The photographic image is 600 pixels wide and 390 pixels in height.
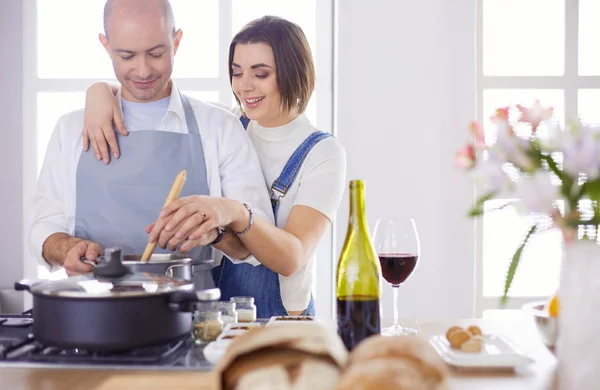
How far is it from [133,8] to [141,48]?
0.37ft

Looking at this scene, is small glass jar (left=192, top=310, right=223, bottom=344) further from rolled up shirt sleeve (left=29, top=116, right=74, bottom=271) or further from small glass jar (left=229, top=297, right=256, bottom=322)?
rolled up shirt sleeve (left=29, top=116, right=74, bottom=271)

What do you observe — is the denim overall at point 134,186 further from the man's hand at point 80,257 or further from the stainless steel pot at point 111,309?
the stainless steel pot at point 111,309

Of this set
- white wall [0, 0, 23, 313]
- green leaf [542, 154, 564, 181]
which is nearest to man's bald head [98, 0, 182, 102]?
green leaf [542, 154, 564, 181]

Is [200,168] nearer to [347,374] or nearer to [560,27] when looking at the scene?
[347,374]

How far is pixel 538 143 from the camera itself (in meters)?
0.86

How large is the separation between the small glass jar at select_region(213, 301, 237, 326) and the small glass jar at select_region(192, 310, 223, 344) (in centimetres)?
7

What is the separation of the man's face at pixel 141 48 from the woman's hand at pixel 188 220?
580 mm

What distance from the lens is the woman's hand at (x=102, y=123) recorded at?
72.3 inches

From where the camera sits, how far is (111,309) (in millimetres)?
981

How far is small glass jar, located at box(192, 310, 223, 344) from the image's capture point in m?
1.16

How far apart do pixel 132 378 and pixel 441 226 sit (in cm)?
274

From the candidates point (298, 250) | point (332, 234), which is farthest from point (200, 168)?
point (332, 234)

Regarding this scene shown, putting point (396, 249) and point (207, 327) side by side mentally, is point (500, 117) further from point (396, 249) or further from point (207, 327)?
point (207, 327)

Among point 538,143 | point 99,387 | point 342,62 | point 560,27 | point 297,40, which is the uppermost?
point 560,27
